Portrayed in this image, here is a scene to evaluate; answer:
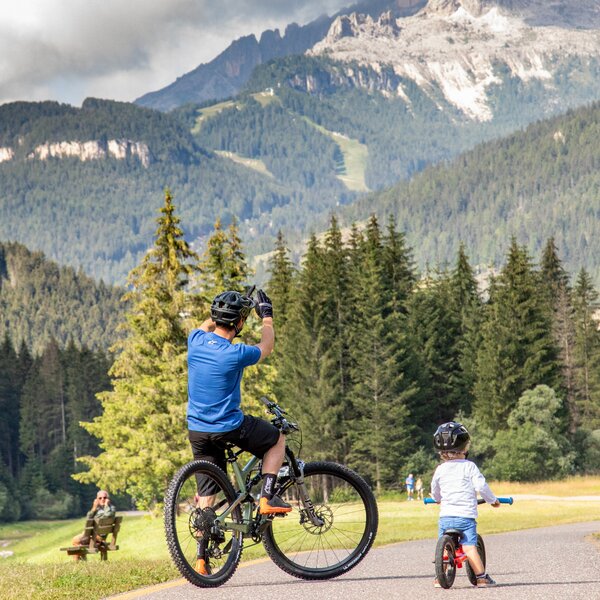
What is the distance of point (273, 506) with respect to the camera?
1097cm

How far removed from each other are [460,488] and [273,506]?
7.61ft

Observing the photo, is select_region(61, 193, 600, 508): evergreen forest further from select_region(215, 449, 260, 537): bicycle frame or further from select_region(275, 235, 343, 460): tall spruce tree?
select_region(215, 449, 260, 537): bicycle frame

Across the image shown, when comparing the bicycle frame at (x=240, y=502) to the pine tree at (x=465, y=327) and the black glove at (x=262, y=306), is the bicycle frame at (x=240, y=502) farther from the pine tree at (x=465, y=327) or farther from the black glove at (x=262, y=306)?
the pine tree at (x=465, y=327)

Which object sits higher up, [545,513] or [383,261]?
[383,261]

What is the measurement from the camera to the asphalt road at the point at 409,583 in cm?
1086

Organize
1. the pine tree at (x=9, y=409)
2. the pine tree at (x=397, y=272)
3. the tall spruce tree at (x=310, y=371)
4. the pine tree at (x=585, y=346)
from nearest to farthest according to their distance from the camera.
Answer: the tall spruce tree at (x=310, y=371) → the pine tree at (x=397, y=272) → the pine tree at (x=585, y=346) → the pine tree at (x=9, y=409)

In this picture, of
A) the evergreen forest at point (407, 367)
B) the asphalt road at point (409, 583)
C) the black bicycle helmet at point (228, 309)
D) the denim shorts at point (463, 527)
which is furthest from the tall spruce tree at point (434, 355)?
the black bicycle helmet at point (228, 309)

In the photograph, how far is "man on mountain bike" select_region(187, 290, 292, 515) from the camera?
35.1 ft

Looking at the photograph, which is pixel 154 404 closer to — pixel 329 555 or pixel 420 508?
pixel 420 508

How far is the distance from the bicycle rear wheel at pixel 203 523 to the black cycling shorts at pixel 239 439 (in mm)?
149

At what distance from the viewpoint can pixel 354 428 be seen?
245 feet

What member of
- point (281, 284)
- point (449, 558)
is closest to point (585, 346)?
point (281, 284)

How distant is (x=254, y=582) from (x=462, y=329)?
75441mm

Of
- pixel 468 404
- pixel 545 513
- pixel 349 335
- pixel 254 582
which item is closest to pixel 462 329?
pixel 468 404
